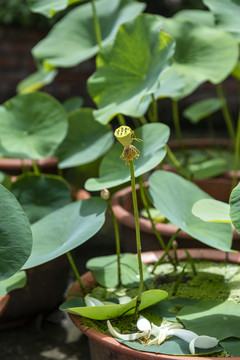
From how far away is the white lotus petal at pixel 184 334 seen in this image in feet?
3.45

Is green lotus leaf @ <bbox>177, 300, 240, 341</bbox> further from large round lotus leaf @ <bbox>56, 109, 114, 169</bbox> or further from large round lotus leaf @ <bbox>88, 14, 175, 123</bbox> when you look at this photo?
large round lotus leaf @ <bbox>56, 109, 114, 169</bbox>

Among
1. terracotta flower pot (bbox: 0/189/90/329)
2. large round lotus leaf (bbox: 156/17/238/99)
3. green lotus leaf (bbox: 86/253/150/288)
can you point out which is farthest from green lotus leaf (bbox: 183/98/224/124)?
green lotus leaf (bbox: 86/253/150/288)

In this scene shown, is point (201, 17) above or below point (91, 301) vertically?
above

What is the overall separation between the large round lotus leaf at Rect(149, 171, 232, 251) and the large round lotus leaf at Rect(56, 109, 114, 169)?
41 cm

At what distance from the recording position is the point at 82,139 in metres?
1.83

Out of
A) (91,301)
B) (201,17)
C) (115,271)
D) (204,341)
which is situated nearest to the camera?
(204,341)

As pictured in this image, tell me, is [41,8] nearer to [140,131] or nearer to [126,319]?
[140,131]

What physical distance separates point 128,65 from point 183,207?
43cm

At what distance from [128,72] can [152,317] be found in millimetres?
657

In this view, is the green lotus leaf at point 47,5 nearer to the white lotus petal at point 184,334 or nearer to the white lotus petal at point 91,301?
the white lotus petal at point 91,301

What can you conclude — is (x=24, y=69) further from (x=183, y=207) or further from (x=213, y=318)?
(x=213, y=318)

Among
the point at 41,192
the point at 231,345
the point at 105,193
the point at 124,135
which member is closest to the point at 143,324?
the point at 231,345

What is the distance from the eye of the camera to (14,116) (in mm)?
1736

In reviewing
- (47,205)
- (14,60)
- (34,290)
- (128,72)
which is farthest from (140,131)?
(14,60)
